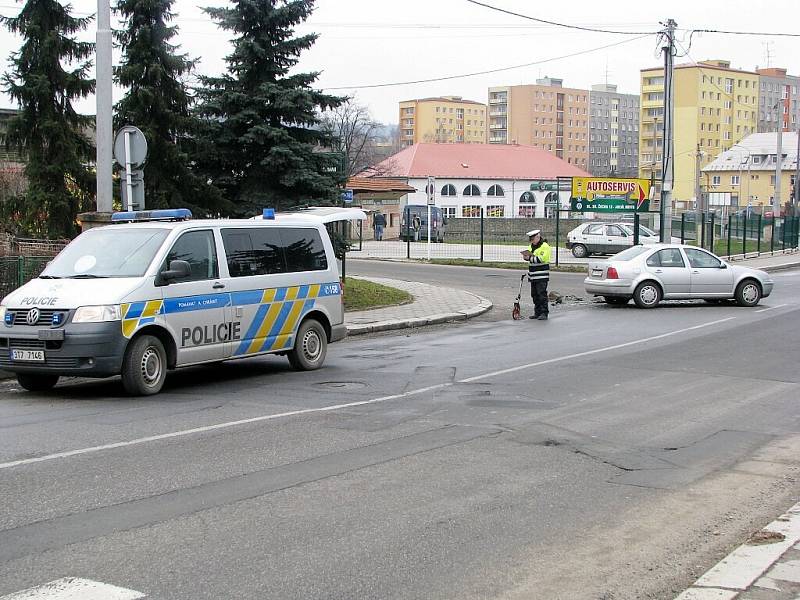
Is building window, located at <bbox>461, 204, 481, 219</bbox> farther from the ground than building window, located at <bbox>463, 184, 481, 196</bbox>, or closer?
closer

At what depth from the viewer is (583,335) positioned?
1691cm

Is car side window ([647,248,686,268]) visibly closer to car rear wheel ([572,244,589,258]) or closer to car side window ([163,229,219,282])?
car side window ([163,229,219,282])

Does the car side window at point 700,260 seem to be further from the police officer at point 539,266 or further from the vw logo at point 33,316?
the vw logo at point 33,316

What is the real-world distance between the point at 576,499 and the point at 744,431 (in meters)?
3.16

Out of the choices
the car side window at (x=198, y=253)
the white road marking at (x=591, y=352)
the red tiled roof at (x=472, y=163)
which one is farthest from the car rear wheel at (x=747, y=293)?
the red tiled roof at (x=472, y=163)

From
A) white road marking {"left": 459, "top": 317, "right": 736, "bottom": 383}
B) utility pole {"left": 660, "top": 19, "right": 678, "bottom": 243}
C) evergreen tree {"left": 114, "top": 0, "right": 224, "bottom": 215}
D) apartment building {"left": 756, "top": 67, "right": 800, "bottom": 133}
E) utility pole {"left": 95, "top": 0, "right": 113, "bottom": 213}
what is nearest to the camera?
white road marking {"left": 459, "top": 317, "right": 736, "bottom": 383}

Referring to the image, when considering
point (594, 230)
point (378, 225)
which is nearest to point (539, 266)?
point (594, 230)

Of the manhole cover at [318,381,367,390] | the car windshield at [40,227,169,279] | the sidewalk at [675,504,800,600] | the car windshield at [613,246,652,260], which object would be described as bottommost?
the manhole cover at [318,381,367,390]

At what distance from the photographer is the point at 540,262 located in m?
19.6

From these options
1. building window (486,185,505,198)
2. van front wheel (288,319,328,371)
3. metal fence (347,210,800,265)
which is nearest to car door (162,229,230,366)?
van front wheel (288,319,328,371)

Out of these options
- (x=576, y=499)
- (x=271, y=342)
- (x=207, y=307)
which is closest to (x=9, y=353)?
(x=207, y=307)

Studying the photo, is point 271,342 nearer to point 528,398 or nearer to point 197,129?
point 528,398

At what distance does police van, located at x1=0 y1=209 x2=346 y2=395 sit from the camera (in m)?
10.1

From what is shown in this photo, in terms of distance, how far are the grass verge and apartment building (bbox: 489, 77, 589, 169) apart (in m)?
146
